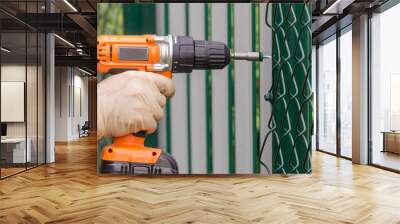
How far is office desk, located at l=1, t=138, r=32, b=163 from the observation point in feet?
20.1

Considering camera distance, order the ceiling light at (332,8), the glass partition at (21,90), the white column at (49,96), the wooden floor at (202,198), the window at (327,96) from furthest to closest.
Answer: the window at (327,96) < the white column at (49,96) < the glass partition at (21,90) < the ceiling light at (332,8) < the wooden floor at (202,198)

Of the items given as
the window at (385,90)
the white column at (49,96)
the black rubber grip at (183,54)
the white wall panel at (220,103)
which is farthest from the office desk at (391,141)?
the white column at (49,96)

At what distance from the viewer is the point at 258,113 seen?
4953 mm

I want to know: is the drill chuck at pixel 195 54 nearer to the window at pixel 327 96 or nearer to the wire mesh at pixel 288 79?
the wire mesh at pixel 288 79

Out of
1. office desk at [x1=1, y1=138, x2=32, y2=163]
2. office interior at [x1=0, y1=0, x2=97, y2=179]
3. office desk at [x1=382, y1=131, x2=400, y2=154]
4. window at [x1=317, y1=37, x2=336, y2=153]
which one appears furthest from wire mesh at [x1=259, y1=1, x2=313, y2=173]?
office desk at [x1=1, y1=138, x2=32, y2=163]

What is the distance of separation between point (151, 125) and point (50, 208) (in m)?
1.55

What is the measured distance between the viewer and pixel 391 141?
6402 millimetres

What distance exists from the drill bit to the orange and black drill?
11 cm

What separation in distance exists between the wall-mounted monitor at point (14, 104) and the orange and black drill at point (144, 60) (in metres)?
2.41

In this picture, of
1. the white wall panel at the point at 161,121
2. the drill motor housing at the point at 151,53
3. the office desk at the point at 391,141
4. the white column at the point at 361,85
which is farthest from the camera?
the white column at the point at 361,85

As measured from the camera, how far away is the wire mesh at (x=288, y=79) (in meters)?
4.93

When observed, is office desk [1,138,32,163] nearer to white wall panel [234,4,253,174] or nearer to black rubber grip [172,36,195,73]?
black rubber grip [172,36,195,73]

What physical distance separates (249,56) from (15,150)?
158 inches

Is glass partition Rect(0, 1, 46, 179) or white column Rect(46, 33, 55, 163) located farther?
white column Rect(46, 33, 55, 163)
